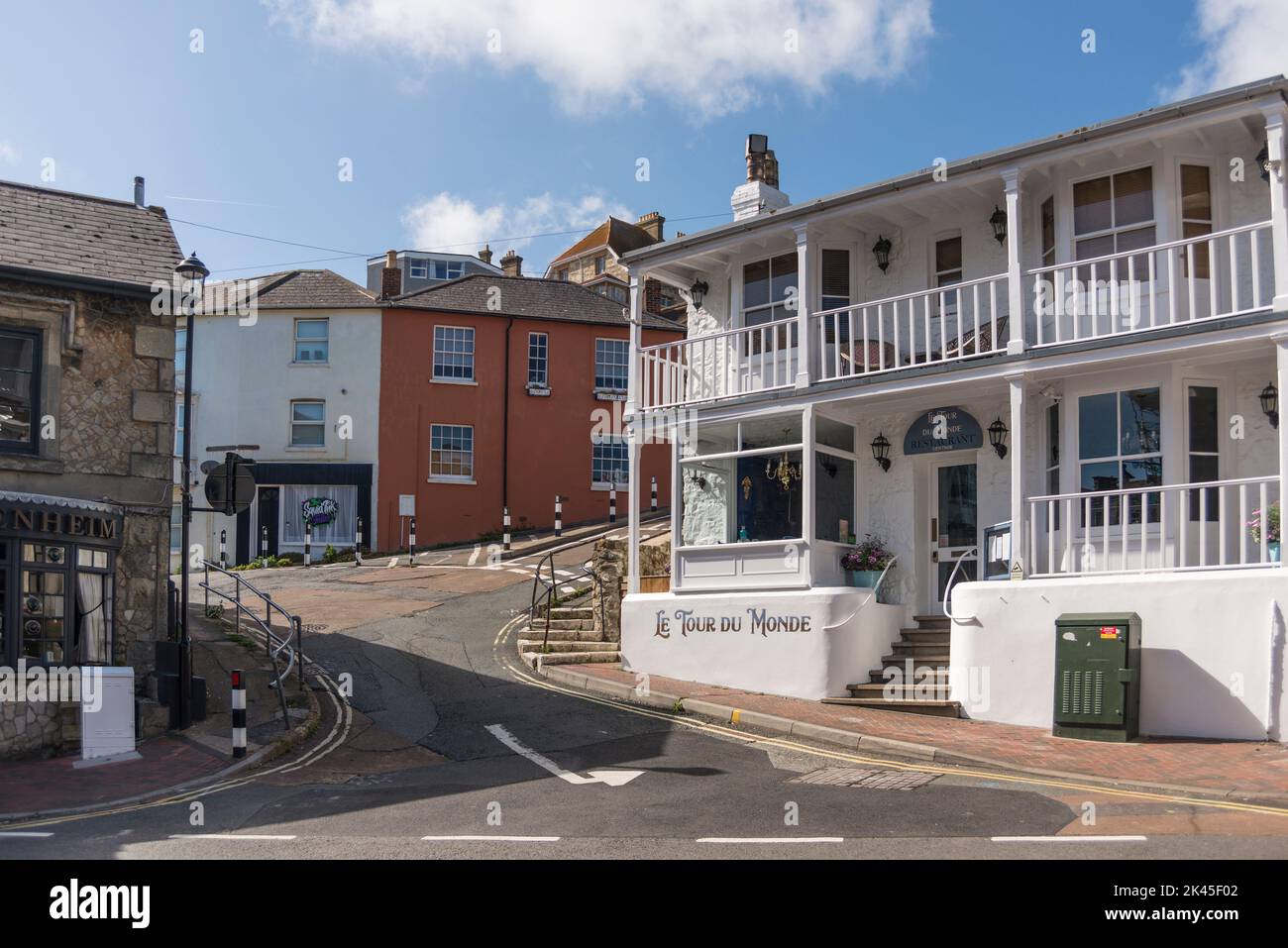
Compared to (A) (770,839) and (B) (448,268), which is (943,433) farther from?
(B) (448,268)

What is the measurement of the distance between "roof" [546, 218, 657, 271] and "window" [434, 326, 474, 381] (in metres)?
17.8

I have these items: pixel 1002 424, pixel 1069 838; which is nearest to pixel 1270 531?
pixel 1002 424

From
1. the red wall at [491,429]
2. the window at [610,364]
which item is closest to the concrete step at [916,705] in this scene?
the red wall at [491,429]

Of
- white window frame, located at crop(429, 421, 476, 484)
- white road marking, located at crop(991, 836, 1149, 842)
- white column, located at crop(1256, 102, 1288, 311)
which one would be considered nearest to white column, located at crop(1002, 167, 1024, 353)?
white column, located at crop(1256, 102, 1288, 311)

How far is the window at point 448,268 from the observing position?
4347cm

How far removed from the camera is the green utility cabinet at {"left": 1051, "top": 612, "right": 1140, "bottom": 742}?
12.6 meters

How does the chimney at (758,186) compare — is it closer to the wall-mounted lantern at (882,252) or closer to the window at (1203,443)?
the wall-mounted lantern at (882,252)

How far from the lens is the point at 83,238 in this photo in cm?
1574

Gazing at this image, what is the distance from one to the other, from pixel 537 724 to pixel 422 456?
2106cm

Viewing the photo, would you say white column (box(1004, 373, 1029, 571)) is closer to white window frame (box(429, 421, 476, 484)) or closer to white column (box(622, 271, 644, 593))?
white column (box(622, 271, 644, 593))
